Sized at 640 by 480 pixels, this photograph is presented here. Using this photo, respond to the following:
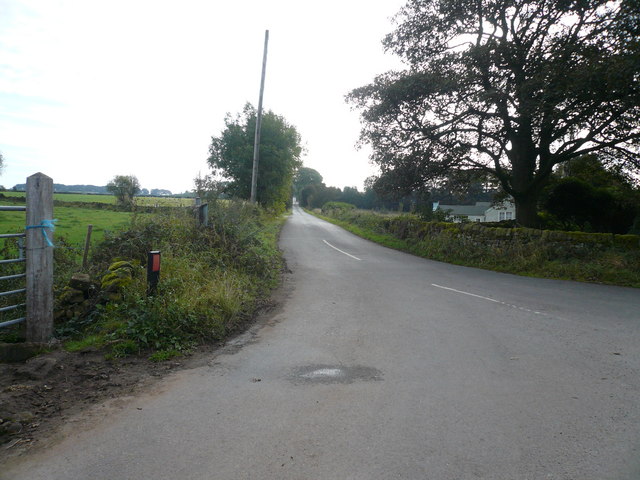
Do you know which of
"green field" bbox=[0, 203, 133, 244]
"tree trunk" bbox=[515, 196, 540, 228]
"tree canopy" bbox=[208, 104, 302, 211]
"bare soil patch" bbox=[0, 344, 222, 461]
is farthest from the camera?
"tree canopy" bbox=[208, 104, 302, 211]

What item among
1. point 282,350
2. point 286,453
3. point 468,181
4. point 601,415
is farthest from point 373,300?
point 468,181

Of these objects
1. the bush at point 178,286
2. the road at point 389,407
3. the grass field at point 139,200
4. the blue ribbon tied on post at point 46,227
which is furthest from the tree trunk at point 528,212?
the blue ribbon tied on post at point 46,227

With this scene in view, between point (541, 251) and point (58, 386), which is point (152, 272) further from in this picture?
point (541, 251)

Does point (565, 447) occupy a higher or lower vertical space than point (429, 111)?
lower

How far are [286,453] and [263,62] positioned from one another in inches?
963

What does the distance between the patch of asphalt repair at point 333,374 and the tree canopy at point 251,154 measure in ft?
106

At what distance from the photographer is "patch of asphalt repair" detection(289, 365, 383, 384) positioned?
4.70 m

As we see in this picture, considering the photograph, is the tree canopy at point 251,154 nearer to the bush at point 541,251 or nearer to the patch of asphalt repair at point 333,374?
the bush at point 541,251

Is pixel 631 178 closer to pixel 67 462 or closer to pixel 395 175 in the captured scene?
pixel 395 175

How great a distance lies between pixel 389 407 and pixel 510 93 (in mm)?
14234

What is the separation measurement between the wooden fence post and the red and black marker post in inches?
53.1

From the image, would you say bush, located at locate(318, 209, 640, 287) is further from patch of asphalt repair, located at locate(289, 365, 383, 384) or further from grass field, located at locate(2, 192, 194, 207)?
grass field, located at locate(2, 192, 194, 207)

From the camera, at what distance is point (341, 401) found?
415cm

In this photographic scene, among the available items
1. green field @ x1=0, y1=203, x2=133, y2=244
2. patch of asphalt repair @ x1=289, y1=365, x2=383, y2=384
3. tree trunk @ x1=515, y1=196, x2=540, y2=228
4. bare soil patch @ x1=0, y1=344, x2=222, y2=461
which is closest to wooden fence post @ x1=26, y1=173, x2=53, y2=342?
bare soil patch @ x1=0, y1=344, x2=222, y2=461
